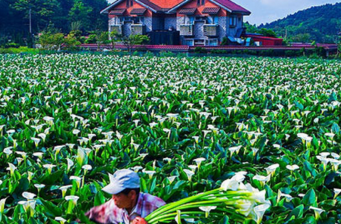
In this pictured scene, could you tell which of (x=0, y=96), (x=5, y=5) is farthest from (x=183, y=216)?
(x=5, y=5)

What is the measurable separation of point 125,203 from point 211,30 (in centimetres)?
3957

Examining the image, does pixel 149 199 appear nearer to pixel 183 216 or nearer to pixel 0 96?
pixel 183 216

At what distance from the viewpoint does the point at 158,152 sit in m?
5.54

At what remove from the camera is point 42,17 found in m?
58.3

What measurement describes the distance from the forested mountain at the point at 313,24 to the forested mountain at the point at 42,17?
40.3m

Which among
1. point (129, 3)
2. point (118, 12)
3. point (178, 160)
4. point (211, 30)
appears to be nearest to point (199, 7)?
point (211, 30)

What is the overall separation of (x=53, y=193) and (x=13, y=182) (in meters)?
0.41

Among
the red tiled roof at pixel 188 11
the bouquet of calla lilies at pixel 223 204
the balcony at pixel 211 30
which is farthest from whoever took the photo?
the red tiled roof at pixel 188 11

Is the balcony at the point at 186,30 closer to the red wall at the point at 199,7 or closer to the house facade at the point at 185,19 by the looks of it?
the house facade at the point at 185,19

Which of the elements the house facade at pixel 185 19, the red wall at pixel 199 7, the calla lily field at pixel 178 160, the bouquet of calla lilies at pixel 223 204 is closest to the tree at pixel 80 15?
the house facade at pixel 185 19

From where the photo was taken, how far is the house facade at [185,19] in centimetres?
4128

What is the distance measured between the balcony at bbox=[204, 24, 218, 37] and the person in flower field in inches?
1540

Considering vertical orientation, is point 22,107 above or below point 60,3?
below

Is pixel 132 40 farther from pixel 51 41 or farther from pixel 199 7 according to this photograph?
pixel 199 7
